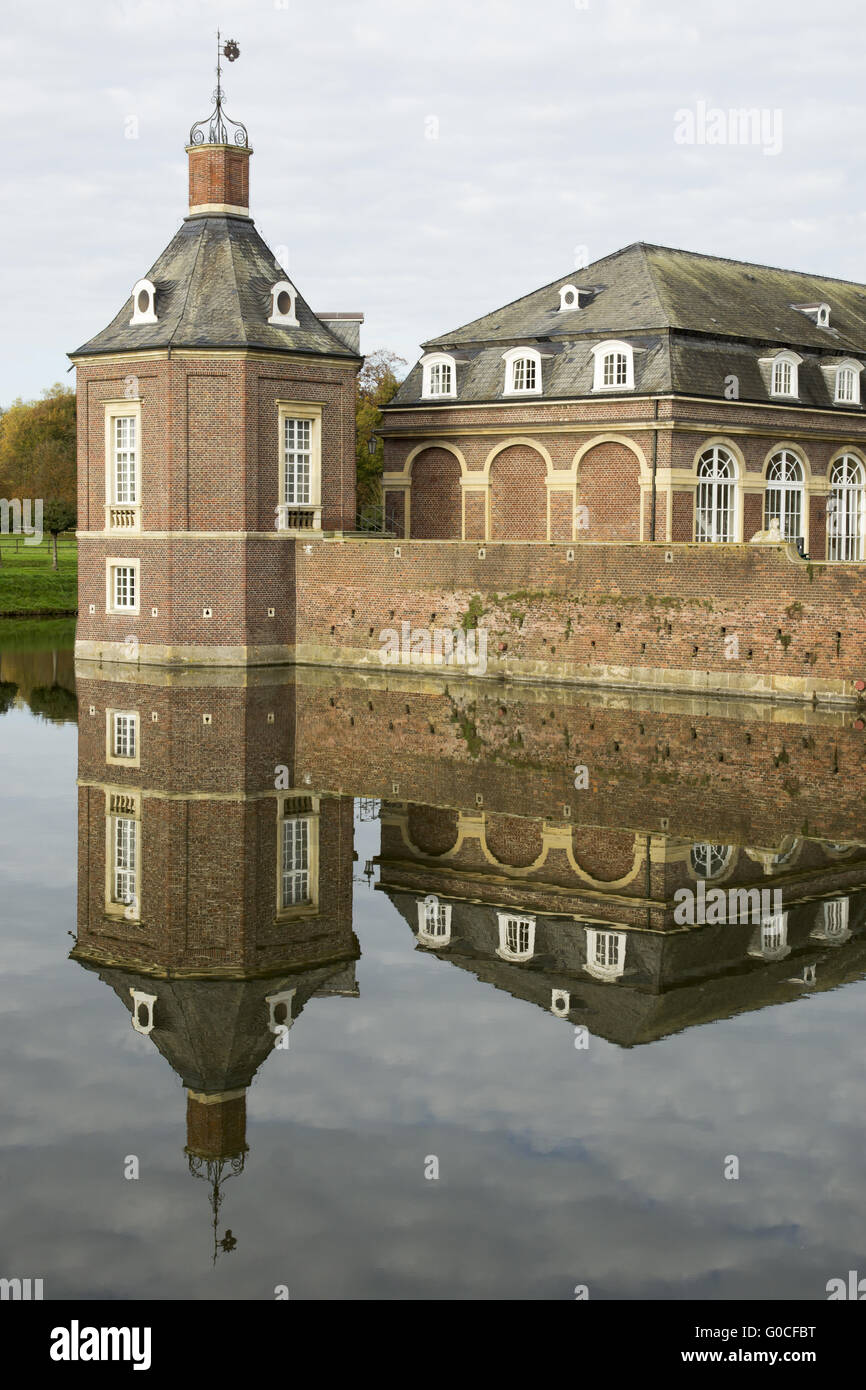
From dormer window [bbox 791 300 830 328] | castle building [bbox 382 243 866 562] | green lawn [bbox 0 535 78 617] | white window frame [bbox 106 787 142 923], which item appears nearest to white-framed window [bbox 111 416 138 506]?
castle building [bbox 382 243 866 562]

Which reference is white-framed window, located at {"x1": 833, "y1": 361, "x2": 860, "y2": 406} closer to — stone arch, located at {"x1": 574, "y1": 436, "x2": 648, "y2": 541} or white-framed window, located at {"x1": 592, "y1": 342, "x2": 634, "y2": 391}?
white-framed window, located at {"x1": 592, "y1": 342, "x2": 634, "y2": 391}

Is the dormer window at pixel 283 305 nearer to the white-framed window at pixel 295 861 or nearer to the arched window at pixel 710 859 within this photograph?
the white-framed window at pixel 295 861

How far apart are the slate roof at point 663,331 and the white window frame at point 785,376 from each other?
0.82 ft

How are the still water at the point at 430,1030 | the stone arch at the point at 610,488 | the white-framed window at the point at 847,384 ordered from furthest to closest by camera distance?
the white-framed window at the point at 847,384
the stone arch at the point at 610,488
the still water at the point at 430,1030

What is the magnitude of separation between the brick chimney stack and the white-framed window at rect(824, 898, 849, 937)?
86.3 feet

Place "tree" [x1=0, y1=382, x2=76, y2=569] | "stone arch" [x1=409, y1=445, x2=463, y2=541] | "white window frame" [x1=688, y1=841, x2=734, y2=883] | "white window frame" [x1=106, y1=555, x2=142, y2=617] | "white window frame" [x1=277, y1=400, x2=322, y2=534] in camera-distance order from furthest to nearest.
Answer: "tree" [x1=0, y1=382, x2=76, y2=569] → "stone arch" [x1=409, y1=445, x2=463, y2=541] → "white window frame" [x1=106, y1=555, x2=142, y2=617] → "white window frame" [x1=277, y1=400, x2=322, y2=534] → "white window frame" [x1=688, y1=841, x2=734, y2=883]

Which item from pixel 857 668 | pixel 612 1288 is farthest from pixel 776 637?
pixel 612 1288

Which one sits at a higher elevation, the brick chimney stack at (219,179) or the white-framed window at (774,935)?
the brick chimney stack at (219,179)

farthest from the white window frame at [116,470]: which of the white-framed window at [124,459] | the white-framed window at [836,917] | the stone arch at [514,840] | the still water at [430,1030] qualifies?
the white-framed window at [836,917]

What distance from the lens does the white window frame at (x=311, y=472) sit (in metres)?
33.3

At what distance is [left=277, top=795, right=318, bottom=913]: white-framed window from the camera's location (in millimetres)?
12828

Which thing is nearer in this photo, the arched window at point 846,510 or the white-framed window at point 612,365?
the white-framed window at point 612,365

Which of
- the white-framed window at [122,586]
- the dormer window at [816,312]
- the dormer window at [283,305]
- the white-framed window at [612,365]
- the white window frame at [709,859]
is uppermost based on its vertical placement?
the dormer window at [816,312]

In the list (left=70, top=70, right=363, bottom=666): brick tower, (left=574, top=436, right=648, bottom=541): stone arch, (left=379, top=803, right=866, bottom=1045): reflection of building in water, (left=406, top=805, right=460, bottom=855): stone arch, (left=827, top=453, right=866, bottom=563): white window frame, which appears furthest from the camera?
(left=827, top=453, right=866, bottom=563): white window frame
